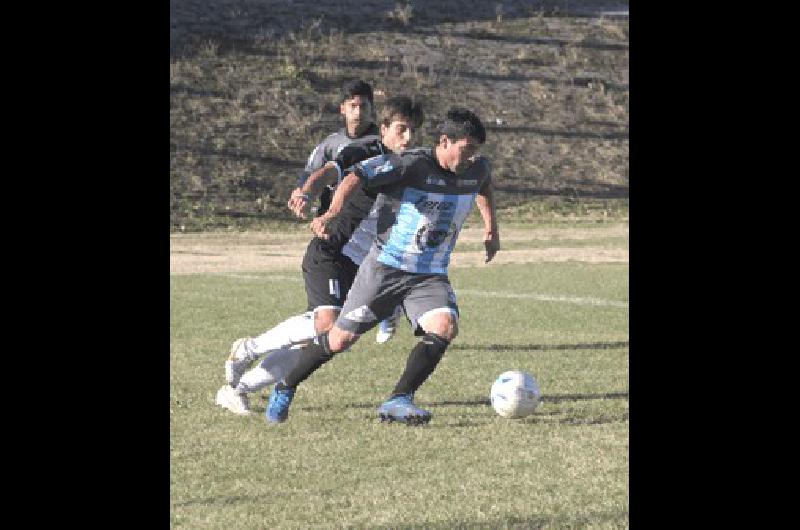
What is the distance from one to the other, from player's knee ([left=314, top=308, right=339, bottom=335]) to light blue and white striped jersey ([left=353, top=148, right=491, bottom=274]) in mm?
727

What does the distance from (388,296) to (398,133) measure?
3.89ft

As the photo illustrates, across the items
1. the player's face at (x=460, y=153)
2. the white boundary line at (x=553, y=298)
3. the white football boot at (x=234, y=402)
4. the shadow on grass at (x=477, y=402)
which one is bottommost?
the white boundary line at (x=553, y=298)

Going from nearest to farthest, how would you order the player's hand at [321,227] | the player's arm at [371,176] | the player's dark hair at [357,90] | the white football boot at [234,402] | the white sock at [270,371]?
A: 1. the player's hand at [321,227]
2. the player's arm at [371,176]
3. the white sock at [270,371]
4. the white football boot at [234,402]
5. the player's dark hair at [357,90]

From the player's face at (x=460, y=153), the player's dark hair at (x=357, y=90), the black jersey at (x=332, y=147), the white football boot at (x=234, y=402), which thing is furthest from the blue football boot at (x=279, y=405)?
the player's dark hair at (x=357, y=90)

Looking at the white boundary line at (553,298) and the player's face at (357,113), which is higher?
the player's face at (357,113)

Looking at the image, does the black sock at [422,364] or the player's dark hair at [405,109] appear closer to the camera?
the black sock at [422,364]

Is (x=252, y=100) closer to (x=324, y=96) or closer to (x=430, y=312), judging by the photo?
(x=324, y=96)

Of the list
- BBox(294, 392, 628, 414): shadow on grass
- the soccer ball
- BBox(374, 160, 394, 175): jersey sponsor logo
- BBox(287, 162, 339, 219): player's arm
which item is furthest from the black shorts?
the soccer ball

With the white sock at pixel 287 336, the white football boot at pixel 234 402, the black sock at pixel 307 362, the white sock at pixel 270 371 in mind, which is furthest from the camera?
the white sock at pixel 287 336

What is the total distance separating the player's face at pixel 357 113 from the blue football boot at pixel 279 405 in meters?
1.98

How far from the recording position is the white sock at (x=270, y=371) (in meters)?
9.90

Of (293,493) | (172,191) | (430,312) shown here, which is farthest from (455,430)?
(172,191)

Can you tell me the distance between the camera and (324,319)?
10.3 m

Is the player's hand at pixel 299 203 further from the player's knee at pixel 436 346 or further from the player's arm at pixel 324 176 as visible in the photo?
the player's knee at pixel 436 346
